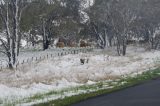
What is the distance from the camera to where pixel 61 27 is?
81375 millimetres

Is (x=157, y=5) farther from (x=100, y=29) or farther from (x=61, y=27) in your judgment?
(x=61, y=27)

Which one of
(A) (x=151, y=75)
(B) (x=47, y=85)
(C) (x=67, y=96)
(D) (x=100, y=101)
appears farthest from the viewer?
(A) (x=151, y=75)

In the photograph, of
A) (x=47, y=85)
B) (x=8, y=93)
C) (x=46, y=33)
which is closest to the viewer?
(x=8, y=93)

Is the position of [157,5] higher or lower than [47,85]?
higher

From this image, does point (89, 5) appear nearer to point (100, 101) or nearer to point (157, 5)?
point (157, 5)

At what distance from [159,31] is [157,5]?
21.5 ft

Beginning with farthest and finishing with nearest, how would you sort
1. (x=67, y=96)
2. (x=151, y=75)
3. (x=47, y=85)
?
(x=151, y=75)
(x=47, y=85)
(x=67, y=96)

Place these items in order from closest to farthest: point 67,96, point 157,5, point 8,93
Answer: point 67,96, point 8,93, point 157,5

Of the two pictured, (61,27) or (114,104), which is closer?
(114,104)

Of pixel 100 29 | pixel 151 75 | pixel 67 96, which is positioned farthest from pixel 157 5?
pixel 67 96

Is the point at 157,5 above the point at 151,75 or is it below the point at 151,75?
above

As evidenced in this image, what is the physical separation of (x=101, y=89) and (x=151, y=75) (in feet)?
29.8

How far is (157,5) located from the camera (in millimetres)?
70125

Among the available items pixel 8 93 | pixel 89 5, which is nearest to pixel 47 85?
pixel 8 93
